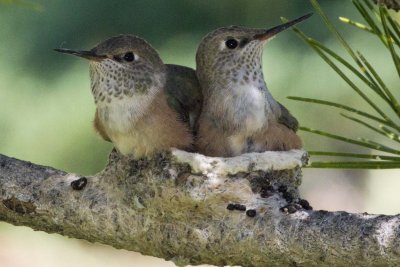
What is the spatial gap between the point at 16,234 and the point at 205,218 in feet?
22.9

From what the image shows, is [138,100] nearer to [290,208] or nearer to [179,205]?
[179,205]

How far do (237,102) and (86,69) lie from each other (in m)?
4.99

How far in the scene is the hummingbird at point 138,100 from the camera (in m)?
3.44

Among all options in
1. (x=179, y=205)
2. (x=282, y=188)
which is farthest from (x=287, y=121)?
(x=179, y=205)

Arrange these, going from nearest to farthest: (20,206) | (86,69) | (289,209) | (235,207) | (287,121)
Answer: (289,209) < (235,207) < (20,206) < (287,121) < (86,69)

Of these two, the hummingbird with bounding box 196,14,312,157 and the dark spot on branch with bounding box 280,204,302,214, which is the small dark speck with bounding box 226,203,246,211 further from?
the hummingbird with bounding box 196,14,312,157

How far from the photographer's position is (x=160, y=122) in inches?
136

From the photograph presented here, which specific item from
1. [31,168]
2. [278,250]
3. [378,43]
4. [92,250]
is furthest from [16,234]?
[278,250]

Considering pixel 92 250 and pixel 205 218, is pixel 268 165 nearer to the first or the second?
pixel 205 218

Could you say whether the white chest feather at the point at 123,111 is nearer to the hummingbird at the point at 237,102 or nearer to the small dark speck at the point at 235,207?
the hummingbird at the point at 237,102

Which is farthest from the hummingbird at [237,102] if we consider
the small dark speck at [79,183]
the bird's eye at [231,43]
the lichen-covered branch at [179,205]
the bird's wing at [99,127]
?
the small dark speck at [79,183]

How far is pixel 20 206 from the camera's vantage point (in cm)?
325

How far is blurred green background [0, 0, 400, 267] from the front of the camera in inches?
319

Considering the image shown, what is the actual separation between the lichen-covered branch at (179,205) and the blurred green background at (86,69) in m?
4.35
